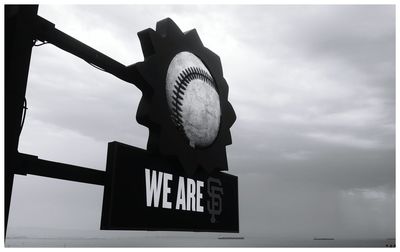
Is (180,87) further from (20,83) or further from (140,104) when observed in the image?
(20,83)

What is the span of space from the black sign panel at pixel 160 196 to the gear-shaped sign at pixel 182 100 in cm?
21

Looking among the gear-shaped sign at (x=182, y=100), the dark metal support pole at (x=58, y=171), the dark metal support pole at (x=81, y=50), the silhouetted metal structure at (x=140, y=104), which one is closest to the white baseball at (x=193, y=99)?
the gear-shaped sign at (x=182, y=100)

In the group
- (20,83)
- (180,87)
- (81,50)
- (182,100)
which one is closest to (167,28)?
(180,87)

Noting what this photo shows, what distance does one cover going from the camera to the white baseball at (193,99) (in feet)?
17.5

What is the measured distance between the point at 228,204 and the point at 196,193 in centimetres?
96

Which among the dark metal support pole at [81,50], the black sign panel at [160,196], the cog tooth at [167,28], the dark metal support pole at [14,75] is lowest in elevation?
the black sign panel at [160,196]

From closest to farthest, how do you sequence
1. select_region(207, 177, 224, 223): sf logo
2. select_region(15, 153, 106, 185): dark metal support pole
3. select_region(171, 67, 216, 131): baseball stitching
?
select_region(15, 153, 106, 185): dark metal support pole
select_region(171, 67, 216, 131): baseball stitching
select_region(207, 177, 224, 223): sf logo

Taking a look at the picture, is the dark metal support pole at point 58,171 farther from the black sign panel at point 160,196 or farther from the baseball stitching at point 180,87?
the baseball stitching at point 180,87

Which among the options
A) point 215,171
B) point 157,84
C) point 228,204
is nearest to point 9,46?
point 157,84

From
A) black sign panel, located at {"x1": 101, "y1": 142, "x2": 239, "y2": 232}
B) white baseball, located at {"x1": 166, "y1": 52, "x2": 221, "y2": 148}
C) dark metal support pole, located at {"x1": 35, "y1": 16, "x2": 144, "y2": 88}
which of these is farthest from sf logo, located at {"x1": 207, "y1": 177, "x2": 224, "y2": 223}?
dark metal support pole, located at {"x1": 35, "y1": 16, "x2": 144, "y2": 88}

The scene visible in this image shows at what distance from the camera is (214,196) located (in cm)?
591

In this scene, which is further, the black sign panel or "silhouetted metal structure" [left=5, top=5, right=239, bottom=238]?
the black sign panel

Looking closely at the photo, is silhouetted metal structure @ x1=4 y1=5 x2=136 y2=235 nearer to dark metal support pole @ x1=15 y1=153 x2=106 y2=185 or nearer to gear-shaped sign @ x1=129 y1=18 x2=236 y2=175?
dark metal support pole @ x1=15 y1=153 x2=106 y2=185

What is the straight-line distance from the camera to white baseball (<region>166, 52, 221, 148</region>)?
210 inches
